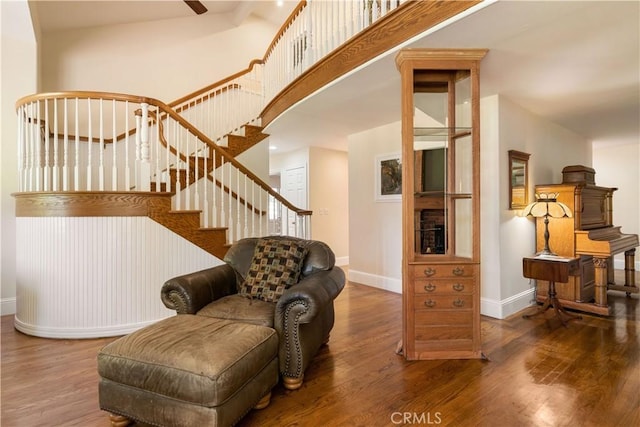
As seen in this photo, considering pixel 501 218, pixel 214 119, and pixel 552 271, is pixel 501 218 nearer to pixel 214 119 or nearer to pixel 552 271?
pixel 552 271

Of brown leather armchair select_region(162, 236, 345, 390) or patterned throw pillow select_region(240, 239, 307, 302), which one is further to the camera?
patterned throw pillow select_region(240, 239, 307, 302)

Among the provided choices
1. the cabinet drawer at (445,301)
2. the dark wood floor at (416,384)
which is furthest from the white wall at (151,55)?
the cabinet drawer at (445,301)

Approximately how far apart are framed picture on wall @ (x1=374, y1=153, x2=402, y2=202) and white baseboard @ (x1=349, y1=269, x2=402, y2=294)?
3.60 feet

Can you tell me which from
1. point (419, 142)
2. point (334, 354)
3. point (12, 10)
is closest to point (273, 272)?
point (334, 354)

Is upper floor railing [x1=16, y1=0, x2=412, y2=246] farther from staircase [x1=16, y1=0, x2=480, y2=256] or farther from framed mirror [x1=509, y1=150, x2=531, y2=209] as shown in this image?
framed mirror [x1=509, y1=150, x2=531, y2=209]

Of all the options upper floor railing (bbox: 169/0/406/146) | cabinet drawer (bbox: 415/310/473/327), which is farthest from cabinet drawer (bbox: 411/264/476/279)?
upper floor railing (bbox: 169/0/406/146)

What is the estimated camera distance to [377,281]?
4.68 metres

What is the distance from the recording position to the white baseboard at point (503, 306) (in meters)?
3.34

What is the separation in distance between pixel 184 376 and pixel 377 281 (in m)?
3.50

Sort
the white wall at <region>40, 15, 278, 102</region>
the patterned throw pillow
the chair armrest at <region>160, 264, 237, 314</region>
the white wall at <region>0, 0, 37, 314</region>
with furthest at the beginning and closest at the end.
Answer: the white wall at <region>40, 15, 278, 102</region>, the white wall at <region>0, 0, 37, 314</region>, the patterned throw pillow, the chair armrest at <region>160, 264, 237, 314</region>

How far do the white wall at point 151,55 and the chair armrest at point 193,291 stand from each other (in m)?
3.80

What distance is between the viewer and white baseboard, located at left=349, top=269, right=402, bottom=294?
4.39 m

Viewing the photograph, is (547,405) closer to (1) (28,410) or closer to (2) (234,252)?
(2) (234,252)

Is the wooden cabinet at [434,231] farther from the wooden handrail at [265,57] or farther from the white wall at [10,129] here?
the white wall at [10,129]
